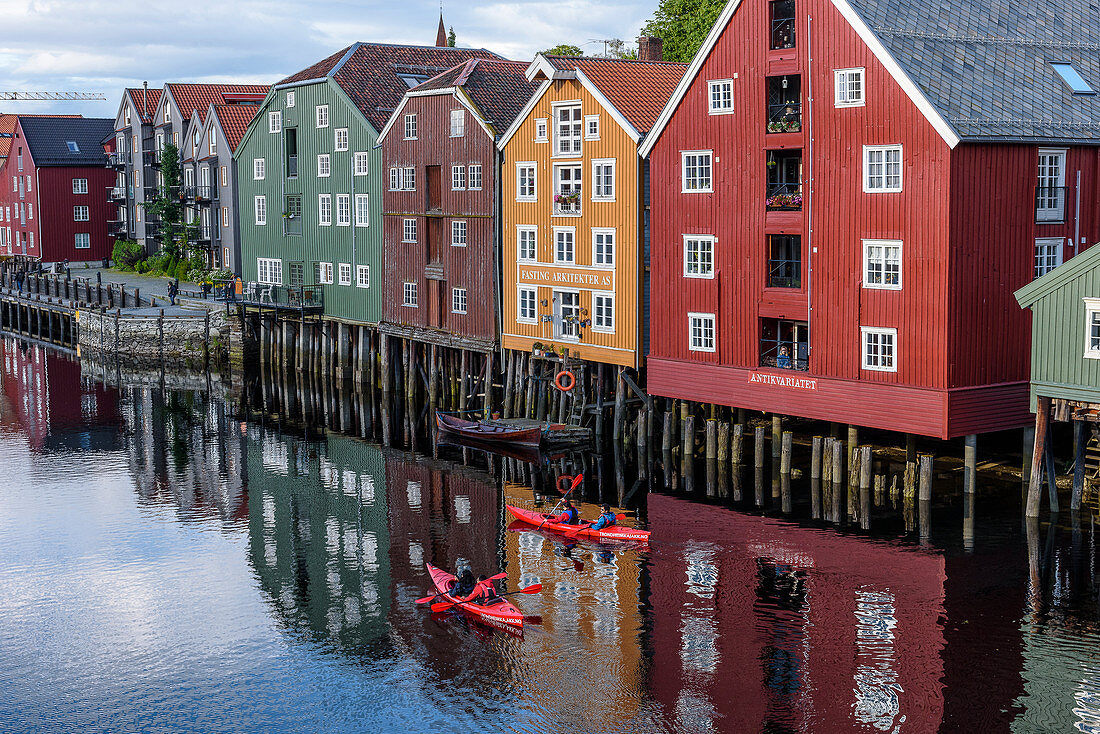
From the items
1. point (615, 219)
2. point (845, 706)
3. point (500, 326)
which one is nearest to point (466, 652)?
point (845, 706)

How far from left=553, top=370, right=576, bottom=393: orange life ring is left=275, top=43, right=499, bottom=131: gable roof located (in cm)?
2080

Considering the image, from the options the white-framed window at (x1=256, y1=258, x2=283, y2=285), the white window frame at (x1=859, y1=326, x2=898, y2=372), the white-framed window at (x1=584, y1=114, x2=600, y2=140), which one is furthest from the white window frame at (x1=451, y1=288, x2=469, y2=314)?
the white window frame at (x1=859, y1=326, x2=898, y2=372)

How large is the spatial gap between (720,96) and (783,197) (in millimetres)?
4605

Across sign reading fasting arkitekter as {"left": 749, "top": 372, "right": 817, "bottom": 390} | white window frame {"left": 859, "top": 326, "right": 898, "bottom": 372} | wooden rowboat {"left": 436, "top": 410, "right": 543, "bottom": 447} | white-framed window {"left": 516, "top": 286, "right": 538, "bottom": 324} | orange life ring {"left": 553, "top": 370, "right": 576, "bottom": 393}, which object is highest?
white-framed window {"left": 516, "top": 286, "right": 538, "bottom": 324}

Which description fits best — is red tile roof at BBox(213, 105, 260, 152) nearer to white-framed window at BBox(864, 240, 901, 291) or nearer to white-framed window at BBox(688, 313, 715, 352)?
white-framed window at BBox(688, 313, 715, 352)

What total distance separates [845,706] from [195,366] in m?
60.6

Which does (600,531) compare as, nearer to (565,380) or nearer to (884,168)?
(884,168)

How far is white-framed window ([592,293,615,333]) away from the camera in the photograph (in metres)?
53.1

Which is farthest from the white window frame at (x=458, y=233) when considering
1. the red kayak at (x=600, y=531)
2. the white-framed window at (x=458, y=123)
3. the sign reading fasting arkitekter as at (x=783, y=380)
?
the red kayak at (x=600, y=531)

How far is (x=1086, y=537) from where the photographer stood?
37312 mm

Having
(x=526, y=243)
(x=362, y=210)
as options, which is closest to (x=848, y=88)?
(x=526, y=243)

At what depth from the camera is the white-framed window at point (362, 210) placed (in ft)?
228

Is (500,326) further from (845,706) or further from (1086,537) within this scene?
(845,706)

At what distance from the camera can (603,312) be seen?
53469 millimetres
